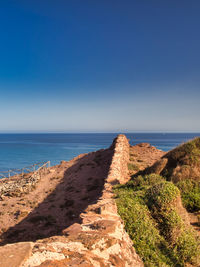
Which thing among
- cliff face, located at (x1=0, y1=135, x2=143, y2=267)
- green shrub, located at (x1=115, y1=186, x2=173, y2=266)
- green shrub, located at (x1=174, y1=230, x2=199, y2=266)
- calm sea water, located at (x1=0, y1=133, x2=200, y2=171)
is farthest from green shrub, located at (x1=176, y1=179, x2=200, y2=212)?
calm sea water, located at (x1=0, y1=133, x2=200, y2=171)

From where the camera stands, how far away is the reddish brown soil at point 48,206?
32.1 feet

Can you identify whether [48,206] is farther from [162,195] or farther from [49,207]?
[162,195]

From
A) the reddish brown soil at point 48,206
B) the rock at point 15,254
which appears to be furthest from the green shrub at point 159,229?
the reddish brown soil at point 48,206

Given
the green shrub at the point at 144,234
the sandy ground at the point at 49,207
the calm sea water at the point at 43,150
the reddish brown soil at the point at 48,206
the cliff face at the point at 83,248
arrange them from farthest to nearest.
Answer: the calm sea water at the point at 43,150, the reddish brown soil at the point at 48,206, the sandy ground at the point at 49,207, the green shrub at the point at 144,234, the cliff face at the point at 83,248

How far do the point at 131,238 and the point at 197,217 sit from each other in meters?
3.27

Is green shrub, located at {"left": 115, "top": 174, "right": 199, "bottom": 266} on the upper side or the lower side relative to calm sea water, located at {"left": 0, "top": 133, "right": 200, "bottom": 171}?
upper

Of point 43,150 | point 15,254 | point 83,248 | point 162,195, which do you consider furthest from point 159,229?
point 43,150

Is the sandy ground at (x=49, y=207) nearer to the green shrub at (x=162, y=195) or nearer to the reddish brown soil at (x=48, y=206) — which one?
the reddish brown soil at (x=48, y=206)

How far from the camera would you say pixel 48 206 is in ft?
43.6

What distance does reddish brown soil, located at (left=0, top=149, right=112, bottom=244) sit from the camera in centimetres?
980

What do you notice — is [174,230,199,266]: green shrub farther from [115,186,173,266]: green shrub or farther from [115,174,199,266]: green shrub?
[115,186,173,266]: green shrub

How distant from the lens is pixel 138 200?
228 inches

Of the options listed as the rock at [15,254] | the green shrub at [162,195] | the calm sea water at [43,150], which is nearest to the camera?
the rock at [15,254]

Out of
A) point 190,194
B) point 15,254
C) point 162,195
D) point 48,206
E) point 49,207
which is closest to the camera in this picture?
point 15,254
